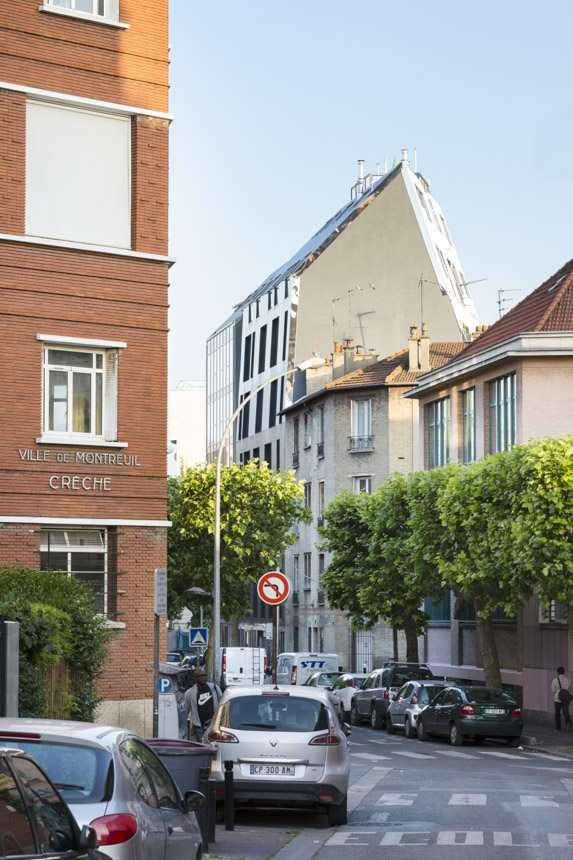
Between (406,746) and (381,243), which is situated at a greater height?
(381,243)

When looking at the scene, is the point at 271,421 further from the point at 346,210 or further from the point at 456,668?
the point at 456,668

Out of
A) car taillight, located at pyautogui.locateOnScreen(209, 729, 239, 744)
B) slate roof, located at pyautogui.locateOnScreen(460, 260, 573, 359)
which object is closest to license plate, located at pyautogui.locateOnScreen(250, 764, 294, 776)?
car taillight, located at pyautogui.locateOnScreen(209, 729, 239, 744)

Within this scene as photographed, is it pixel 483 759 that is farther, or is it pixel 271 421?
pixel 271 421

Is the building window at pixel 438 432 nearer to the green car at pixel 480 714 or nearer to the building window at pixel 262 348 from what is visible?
the green car at pixel 480 714

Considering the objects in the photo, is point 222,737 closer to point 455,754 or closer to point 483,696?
point 455,754

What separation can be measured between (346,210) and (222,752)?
6411 centimetres

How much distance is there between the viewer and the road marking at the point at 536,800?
18.6 m

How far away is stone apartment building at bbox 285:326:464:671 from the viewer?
66.4 meters

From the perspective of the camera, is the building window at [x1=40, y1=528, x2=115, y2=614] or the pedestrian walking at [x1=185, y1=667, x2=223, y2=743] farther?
the building window at [x1=40, y1=528, x2=115, y2=614]

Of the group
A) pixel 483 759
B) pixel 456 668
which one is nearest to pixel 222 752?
pixel 483 759

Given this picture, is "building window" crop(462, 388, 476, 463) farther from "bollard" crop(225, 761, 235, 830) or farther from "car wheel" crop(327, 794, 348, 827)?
"bollard" crop(225, 761, 235, 830)

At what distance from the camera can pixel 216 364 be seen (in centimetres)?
9388

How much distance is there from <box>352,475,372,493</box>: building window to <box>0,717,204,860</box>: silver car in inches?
2326

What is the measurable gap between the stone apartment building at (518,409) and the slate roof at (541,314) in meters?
0.04
